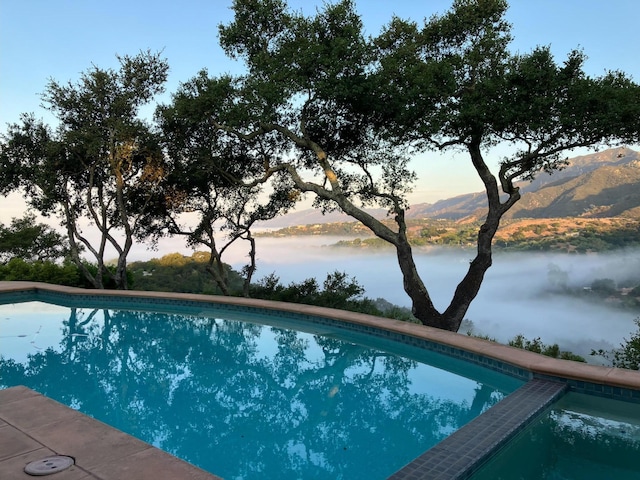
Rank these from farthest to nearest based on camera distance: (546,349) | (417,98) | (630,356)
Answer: (417,98), (546,349), (630,356)

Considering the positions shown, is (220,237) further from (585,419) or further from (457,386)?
(585,419)

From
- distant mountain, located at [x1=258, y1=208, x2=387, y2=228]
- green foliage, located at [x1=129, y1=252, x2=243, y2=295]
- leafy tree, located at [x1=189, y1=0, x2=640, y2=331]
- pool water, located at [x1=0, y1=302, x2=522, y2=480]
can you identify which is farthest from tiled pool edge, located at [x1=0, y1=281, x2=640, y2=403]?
green foliage, located at [x1=129, y1=252, x2=243, y2=295]

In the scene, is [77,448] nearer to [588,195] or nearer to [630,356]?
[630,356]

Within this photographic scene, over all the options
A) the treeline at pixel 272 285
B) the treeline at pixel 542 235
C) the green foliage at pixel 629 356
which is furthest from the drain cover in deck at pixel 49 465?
the treeline at pixel 542 235

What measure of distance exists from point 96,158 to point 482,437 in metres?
11.9

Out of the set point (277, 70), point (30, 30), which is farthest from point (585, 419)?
point (30, 30)

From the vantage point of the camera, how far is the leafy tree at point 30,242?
17.0 m

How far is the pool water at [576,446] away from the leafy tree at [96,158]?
1047 centimetres

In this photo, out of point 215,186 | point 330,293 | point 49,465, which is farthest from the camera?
point 215,186

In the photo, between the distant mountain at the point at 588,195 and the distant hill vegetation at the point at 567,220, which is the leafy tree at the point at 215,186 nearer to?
the distant hill vegetation at the point at 567,220

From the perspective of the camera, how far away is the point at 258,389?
5.64m

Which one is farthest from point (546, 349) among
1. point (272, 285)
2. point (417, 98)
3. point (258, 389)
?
point (272, 285)

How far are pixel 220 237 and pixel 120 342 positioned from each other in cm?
580

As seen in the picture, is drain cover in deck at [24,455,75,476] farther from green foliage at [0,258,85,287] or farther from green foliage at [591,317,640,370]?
green foliage at [0,258,85,287]
